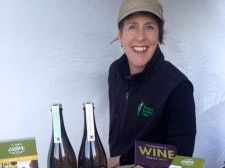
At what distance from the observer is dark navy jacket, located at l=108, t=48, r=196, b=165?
3.50 feet

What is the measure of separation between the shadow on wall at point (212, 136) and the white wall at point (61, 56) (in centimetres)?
32

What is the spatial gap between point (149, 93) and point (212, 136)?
0.87 metres

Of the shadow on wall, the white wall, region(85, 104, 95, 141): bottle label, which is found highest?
the white wall

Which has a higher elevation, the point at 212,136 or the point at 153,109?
the point at 153,109

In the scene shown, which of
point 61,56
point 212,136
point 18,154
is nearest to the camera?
point 18,154

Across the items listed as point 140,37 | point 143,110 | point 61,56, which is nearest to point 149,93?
point 143,110

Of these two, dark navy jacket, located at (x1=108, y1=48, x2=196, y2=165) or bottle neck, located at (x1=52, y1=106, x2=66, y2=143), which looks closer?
bottle neck, located at (x1=52, y1=106, x2=66, y2=143)

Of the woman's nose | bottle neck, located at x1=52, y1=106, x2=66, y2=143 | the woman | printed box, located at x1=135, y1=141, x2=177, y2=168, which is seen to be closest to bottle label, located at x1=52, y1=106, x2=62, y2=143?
bottle neck, located at x1=52, y1=106, x2=66, y2=143

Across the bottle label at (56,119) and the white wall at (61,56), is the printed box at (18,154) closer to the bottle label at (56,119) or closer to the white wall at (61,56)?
the bottle label at (56,119)

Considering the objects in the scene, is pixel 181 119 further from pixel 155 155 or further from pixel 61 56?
pixel 61 56

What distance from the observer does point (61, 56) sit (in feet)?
4.10

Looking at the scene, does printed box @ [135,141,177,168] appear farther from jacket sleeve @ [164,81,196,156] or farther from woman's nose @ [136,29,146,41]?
woman's nose @ [136,29,146,41]

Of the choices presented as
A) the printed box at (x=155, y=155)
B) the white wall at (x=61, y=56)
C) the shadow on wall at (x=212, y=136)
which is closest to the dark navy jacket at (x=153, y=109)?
the white wall at (x=61, y=56)

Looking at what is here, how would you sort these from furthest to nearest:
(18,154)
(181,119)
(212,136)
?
(212,136) < (181,119) < (18,154)
